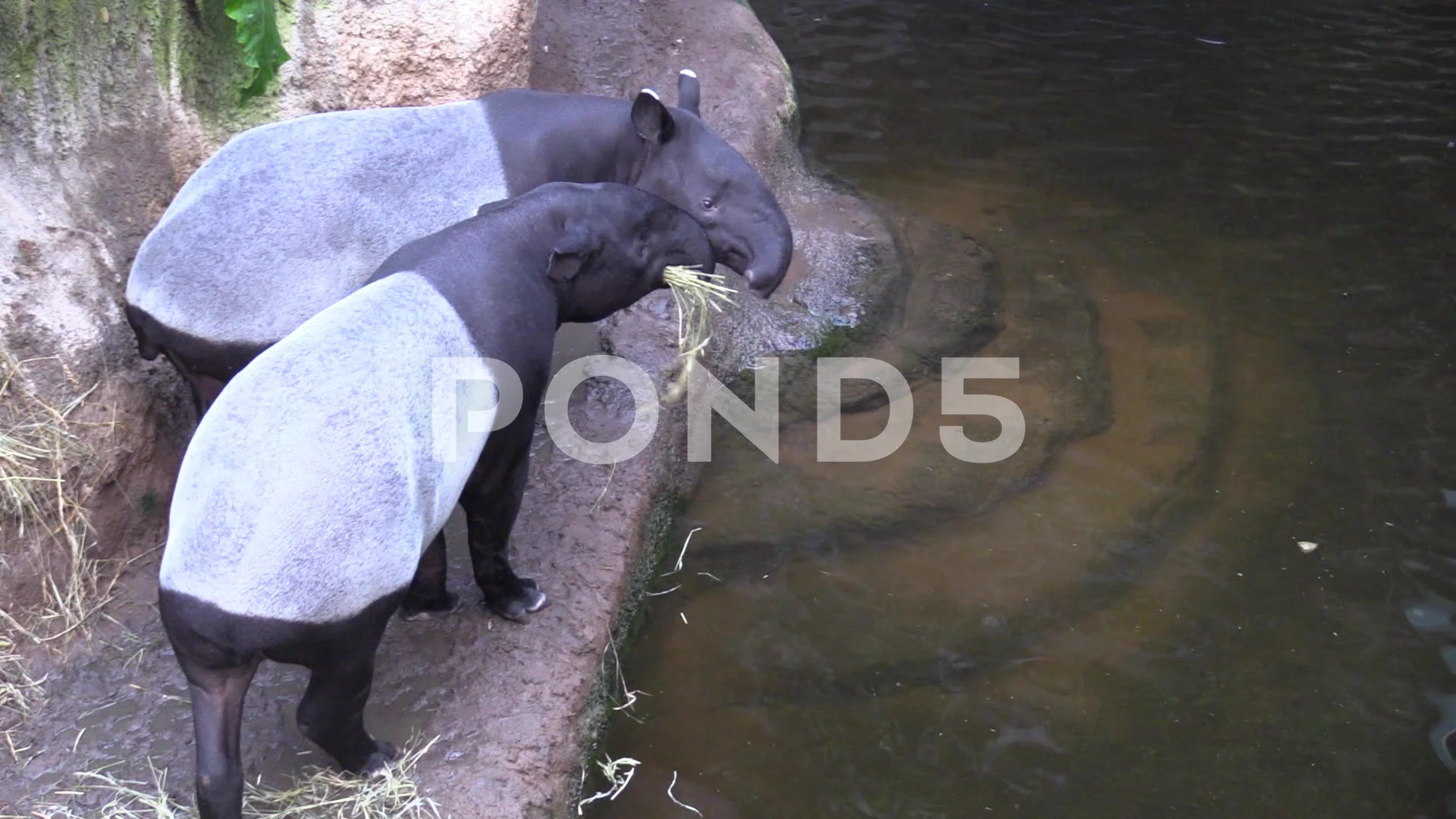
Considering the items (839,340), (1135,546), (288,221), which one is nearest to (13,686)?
(288,221)

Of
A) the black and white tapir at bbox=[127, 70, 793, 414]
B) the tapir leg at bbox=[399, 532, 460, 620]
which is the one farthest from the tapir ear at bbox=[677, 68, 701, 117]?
the tapir leg at bbox=[399, 532, 460, 620]

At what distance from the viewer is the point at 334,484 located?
3.14 metres

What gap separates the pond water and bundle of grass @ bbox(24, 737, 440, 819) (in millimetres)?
779

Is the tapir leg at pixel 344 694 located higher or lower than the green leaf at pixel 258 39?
lower

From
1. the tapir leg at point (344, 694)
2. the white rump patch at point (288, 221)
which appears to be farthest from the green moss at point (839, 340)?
the tapir leg at point (344, 694)

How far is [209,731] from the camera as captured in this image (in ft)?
10.6

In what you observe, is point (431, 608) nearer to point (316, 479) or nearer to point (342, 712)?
point (342, 712)

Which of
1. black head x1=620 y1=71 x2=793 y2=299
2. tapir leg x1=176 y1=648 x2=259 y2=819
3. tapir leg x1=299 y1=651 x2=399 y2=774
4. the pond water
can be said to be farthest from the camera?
black head x1=620 y1=71 x2=793 y2=299

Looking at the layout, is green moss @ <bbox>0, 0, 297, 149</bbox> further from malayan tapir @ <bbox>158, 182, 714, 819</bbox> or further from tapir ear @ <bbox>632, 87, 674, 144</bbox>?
malayan tapir @ <bbox>158, 182, 714, 819</bbox>

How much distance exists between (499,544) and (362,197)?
1.31 m

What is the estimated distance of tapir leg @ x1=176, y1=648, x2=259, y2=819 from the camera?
10.5 ft

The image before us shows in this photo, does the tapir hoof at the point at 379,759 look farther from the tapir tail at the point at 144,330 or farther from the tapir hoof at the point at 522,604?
the tapir tail at the point at 144,330

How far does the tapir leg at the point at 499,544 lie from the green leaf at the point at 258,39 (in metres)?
2.06

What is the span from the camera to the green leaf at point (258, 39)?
484 cm
